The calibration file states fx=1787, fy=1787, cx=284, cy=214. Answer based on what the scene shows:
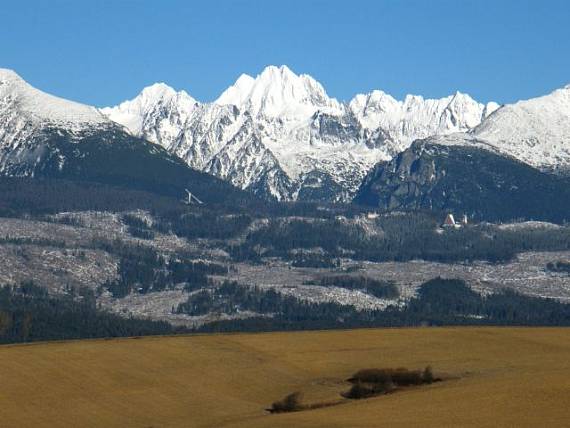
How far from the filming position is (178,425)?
174000 mm

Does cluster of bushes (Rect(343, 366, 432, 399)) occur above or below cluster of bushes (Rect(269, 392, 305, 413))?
above

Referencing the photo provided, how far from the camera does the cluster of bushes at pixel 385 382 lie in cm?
19050

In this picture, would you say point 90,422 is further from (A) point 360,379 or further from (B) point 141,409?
→ (A) point 360,379

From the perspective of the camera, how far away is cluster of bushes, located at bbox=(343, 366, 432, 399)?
190500 millimetres

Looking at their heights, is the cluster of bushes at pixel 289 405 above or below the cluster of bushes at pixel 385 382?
below

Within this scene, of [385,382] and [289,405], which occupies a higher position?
[385,382]

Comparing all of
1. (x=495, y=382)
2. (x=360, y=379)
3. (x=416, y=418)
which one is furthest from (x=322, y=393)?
(x=416, y=418)

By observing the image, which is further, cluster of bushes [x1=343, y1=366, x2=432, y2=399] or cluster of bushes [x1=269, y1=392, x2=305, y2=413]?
cluster of bushes [x1=343, y1=366, x2=432, y2=399]

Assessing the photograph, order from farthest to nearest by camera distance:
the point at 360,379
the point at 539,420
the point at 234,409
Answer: the point at 360,379, the point at 234,409, the point at 539,420

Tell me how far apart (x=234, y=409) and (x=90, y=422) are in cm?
1689

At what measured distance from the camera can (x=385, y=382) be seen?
640 ft

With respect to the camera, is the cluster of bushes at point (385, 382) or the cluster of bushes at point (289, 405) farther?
the cluster of bushes at point (385, 382)

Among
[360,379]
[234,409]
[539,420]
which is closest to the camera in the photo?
[539,420]

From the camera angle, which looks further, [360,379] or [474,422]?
[360,379]
